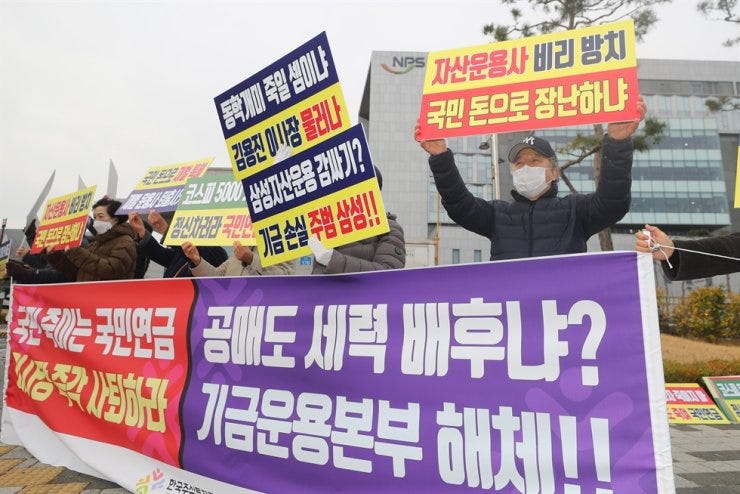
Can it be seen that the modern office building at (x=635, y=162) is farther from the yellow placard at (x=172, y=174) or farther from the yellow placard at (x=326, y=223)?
the yellow placard at (x=326, y=223)

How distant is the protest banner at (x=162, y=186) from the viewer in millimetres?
4926

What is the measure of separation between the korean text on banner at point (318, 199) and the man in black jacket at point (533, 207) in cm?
38

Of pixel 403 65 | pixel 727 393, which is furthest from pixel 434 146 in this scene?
pixel 403 65

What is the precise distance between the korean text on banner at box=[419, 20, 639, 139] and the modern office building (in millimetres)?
41928

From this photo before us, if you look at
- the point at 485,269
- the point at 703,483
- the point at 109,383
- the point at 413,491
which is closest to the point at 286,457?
the point at 413,491

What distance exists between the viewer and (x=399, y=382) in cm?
197

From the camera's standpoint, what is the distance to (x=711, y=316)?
1053 cm

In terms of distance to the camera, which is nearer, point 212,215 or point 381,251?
point 381,251

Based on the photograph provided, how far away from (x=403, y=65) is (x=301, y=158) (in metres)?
51.4

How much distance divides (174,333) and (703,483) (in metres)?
3.71

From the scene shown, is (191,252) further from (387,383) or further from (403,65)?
(403,65)

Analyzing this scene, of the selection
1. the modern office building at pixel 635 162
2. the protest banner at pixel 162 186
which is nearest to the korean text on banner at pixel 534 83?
the protest banner at pixel 162 186

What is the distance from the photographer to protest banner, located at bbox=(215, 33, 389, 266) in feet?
7.63

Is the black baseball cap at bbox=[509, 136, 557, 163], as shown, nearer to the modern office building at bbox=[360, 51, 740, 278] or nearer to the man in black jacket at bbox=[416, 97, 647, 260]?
the man in black jacket at bbox=[416, 97, 647, 260]
